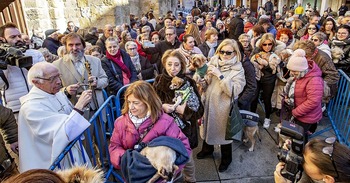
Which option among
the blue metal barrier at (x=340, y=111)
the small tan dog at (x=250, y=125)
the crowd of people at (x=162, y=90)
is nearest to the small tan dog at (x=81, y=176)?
the crowd of people at (x=162, y=90)

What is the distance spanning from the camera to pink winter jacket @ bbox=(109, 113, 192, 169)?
7.15ft

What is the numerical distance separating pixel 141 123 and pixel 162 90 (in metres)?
0.71

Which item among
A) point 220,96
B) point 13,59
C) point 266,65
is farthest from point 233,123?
point 13,59

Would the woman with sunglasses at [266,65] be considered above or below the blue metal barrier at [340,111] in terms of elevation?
above

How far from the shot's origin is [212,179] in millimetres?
3289

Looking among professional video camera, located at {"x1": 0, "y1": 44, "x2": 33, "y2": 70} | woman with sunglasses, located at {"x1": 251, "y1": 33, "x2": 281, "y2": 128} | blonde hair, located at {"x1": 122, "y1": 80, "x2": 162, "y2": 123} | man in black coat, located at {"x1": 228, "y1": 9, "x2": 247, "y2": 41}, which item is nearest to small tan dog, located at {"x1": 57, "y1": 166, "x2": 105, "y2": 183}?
blonde hair, located at {"x1": 122, "y1": 80, "x2": 162, "y2": 123}

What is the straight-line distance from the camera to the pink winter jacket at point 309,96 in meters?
3.13

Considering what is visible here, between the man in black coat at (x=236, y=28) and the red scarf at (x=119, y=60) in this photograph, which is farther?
the man in black coat at (x=236, y=28)

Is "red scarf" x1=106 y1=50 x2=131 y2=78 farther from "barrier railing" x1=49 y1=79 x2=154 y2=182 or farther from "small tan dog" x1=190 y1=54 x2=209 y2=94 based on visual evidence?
"small tan dog" x1=190 y1=54 x2=209 y2=94

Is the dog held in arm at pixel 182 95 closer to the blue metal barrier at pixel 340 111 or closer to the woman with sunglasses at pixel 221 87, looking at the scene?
the woman with sunglasses at pixel 221 87

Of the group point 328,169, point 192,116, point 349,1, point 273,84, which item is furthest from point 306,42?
point 349,1

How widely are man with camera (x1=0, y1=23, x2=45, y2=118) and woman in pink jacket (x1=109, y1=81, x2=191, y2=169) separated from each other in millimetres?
1540

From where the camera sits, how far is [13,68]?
10.2ft

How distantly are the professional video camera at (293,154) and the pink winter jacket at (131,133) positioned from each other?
35.1 inches
